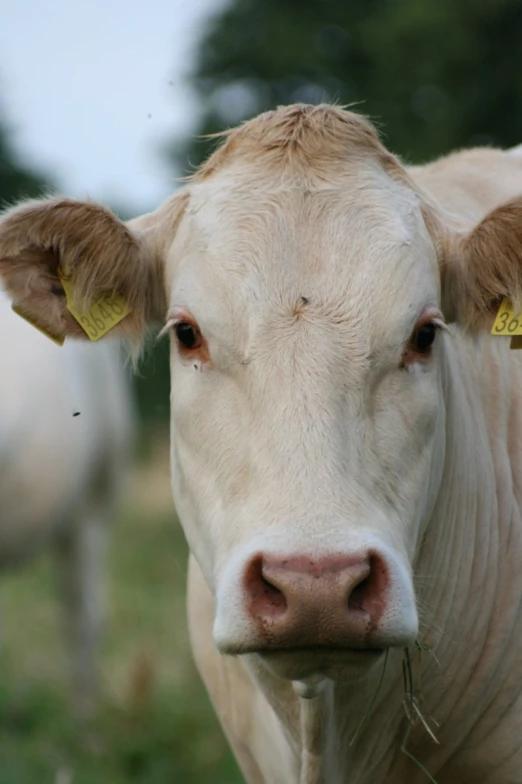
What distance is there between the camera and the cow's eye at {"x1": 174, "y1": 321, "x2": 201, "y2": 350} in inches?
143

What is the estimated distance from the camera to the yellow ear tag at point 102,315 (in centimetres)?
398

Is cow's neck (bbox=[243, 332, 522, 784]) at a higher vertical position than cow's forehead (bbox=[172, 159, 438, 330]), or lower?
lower

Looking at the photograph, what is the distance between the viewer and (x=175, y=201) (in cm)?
402

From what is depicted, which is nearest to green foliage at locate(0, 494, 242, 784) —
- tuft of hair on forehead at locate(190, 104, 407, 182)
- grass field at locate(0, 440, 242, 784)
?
grass field at locate(0, 440, 242, 784)

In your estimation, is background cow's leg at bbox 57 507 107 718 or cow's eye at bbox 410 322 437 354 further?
background cow's leg at bbox 57 507 107 718

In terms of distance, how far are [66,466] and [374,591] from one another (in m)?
6.16

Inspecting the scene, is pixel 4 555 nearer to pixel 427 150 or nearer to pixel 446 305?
pixel 446 305

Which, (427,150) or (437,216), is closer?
(437,216)

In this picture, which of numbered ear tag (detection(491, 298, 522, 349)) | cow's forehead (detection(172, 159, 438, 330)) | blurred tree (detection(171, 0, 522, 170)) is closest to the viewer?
cow's forehead (detection(172, 159, 438, 330))

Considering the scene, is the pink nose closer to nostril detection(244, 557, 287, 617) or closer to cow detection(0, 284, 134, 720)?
nostril detection(244, 557, 287, 617)

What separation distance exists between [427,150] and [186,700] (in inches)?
601

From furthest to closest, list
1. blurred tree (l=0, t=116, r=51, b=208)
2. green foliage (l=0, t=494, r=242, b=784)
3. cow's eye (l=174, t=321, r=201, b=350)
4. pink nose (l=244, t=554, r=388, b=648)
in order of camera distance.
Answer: blurred tree (l=0, t=116, r=51, b=208)
green foliage (l=0, t=494, r=242, b=784)
cow's eye (l=174, t=321, r=201, b=350)
pink nose (l=244, t=554, r=388, b=648)

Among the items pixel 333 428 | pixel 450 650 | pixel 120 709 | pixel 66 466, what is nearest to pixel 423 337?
pixel 333 428

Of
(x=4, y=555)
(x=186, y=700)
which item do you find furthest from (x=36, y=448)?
(x=186, y=700)
